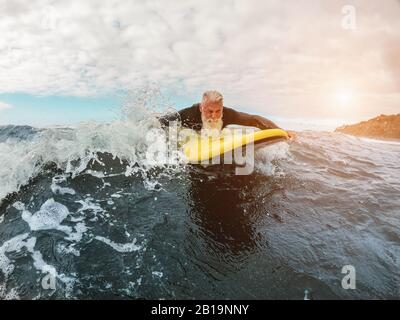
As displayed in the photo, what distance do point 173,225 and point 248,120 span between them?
12.7 feet

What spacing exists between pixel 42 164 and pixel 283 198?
4.47 meters

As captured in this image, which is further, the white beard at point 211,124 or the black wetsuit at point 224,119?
the black wetsuit at point 224,119

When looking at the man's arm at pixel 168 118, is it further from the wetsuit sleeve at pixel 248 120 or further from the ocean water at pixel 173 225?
the wetsuit sleeve at pixel 248 120

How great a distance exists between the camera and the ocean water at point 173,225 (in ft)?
11.0

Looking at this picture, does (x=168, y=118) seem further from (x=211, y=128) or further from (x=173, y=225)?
(x=173, y=225)

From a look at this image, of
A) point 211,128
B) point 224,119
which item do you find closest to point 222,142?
point 211,128

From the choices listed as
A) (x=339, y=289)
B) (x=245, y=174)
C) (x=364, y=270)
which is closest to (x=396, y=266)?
(x=364, y=270)

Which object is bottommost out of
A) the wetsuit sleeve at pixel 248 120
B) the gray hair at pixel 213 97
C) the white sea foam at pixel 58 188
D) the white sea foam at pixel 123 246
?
the white sea foam at pixel 123 246

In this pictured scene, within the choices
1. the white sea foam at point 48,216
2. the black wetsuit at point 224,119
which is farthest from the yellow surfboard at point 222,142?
the white sea foam at point 48,216

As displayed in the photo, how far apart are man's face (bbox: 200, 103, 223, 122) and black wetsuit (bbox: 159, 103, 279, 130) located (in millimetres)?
303

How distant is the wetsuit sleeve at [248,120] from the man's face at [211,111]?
0.54 meters

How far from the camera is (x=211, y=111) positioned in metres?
6.72

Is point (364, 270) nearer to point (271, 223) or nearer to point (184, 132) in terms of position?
point (271, 223)
